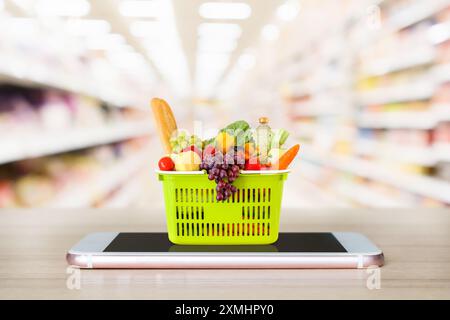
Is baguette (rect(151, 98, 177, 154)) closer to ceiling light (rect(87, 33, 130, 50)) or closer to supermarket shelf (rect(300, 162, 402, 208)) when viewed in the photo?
supermarket shelf (rect(300, 162, 402, 208))

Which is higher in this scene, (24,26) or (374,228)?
(24,26)

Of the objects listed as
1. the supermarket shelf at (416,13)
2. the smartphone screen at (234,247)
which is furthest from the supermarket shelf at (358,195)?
the smartphone screen at (234,247)

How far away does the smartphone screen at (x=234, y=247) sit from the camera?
3.45 ft

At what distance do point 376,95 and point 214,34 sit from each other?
4535 mm

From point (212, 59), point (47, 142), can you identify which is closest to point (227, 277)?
point (47, 142)

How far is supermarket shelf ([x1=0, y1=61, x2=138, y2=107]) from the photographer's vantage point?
8.59 ft

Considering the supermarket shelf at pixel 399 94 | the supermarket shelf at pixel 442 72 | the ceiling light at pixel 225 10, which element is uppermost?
the ceiling light at pixel 225 10

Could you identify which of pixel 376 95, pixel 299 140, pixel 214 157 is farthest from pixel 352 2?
pixel 214 157

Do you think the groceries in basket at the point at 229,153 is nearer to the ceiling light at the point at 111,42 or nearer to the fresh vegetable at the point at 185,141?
the fresh vegetable at the point at 185,141

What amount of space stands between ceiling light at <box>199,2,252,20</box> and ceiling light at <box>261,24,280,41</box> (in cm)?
116

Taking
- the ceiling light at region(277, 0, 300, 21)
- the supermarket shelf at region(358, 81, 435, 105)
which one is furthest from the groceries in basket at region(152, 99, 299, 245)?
the ceiling light at region(277, 0, 300, 21)

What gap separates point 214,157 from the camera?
102cm

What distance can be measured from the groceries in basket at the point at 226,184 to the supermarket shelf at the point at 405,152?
2881mm
